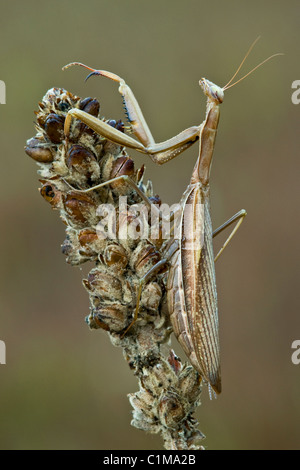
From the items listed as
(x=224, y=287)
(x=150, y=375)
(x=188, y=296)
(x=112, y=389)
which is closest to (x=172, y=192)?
(x=224, y=287)

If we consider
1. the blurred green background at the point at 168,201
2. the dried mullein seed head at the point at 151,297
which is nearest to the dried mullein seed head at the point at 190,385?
the dried mullein seed head at the point at 151,297

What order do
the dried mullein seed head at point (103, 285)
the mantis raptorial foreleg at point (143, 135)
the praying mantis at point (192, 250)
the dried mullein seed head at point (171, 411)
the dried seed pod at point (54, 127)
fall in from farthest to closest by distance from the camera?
the mantis raptorial foreleg at point (143, 135)
the praying mantis at point (192, 250)
the dried seed pod at point (54, 127)
the dried mullein seed head at point (103, 285)
the dried mullein seed head at point (171, 411)

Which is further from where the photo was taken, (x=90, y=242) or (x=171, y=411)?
(x=90, y=242)

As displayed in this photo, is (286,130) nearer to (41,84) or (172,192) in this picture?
(172,192)

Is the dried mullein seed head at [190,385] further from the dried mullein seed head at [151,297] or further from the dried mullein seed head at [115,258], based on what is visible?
the dried mullein seed head at [115,258]

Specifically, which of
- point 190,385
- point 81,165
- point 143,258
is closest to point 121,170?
point 81,165

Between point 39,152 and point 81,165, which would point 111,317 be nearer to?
point 81,165

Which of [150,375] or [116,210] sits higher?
→ [116,210]
